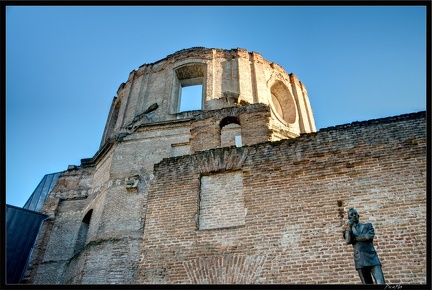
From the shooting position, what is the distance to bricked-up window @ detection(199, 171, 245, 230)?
7.36 meters

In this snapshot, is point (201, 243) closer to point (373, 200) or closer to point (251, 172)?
point (251, 172)

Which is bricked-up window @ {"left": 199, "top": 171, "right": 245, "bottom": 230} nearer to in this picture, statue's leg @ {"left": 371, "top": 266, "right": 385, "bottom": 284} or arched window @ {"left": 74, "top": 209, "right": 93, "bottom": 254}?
statue's leg @ {"left": 371, "top": 266, "right": 385, "bottom": 284}

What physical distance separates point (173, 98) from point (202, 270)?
34.1ft

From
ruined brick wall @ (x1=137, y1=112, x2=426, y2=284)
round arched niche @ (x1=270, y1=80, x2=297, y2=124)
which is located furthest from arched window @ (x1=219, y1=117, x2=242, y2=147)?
ruined brick wall @ (x1=137, y1=112, x2=426, y2=284)

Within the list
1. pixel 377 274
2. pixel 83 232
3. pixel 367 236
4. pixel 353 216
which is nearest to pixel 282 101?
pixel 83 232

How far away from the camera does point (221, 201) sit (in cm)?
771

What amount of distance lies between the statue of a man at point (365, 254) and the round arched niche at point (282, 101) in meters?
11.9

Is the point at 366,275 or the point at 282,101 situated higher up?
the point at 282,101

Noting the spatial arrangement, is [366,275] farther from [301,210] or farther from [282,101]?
[282,101]

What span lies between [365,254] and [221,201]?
3.20m

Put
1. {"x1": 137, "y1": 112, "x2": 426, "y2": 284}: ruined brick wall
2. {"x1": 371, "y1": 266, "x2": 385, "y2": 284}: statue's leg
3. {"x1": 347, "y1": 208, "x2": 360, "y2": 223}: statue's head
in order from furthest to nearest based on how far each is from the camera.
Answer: {"x1": 137, "y1": 112, "x2": 426, "y2": 284}: ruined brick wall < {"x1": 347, "y1": 208, "x2": 360, "y2": 223}: statue's head < {"x1": 371, "y1": 266, "x2": 385, "y2": 284}: statue's leg

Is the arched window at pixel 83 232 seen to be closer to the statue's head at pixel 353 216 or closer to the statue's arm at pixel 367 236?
the statue's head at pixel 353 216

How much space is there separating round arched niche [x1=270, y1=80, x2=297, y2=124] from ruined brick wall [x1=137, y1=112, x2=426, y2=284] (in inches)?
369

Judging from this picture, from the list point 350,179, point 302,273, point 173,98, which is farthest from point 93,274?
point 173,98
